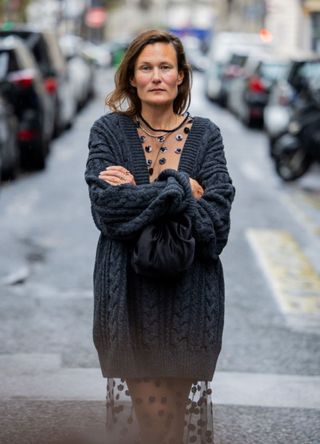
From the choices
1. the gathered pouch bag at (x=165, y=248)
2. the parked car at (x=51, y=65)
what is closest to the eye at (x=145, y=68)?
the gathered pouch bag at (x=165, y=248)

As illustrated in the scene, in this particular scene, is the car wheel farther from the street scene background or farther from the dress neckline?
the dress neckline

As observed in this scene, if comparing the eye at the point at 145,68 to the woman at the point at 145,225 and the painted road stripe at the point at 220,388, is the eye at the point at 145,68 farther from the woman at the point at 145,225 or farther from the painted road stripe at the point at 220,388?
the painted road stripe at the point at 220,388

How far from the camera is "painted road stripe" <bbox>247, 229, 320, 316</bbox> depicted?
820cm

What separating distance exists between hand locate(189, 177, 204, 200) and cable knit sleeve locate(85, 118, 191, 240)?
7 centimetres

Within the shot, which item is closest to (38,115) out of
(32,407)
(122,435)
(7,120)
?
(7,120)

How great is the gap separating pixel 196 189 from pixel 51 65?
56.7 ft

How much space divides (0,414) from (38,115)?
10.9 metres

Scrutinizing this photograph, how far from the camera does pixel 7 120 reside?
14617mm

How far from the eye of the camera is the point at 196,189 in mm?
3871

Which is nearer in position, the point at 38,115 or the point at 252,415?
the point at 252,415

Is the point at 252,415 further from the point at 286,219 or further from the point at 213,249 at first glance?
the point at 286,219

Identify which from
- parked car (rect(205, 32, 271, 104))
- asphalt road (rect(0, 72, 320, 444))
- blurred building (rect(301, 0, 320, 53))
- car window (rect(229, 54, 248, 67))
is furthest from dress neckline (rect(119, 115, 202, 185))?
blurred building (rect(301, 0, 320, 53))

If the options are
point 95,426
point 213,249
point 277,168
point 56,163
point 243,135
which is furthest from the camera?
point 243,135

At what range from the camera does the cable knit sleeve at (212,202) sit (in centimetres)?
379
